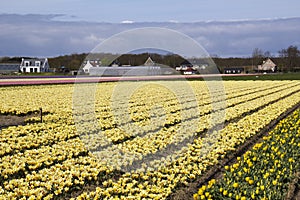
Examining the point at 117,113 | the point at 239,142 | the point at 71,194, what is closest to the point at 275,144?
the point at 239,142

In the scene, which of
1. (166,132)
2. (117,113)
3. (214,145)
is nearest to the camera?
(214,145)

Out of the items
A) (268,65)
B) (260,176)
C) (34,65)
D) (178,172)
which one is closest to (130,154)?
(178,172)

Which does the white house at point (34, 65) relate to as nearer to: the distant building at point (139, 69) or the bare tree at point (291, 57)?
the bare tree at point (291, 57)

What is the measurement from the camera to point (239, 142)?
30.4ft

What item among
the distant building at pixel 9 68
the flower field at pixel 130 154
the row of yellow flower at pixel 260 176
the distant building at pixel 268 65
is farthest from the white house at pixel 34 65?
the row of yellow flower at pixel 260 176

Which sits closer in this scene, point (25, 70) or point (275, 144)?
point (275, 144)

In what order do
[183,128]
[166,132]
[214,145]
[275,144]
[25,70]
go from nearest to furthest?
[275,144]
[214,145]
[166,132]
[183,128]
[25,70]

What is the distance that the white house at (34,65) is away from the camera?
272 feet

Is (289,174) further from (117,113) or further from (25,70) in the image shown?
(25,70)

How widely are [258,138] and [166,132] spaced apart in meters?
2.35

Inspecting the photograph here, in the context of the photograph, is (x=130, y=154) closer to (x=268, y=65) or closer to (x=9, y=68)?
(x=9, y=68)

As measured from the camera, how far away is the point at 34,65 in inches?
3292

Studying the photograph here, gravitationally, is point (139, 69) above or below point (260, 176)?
above

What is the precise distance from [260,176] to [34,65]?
270ft
